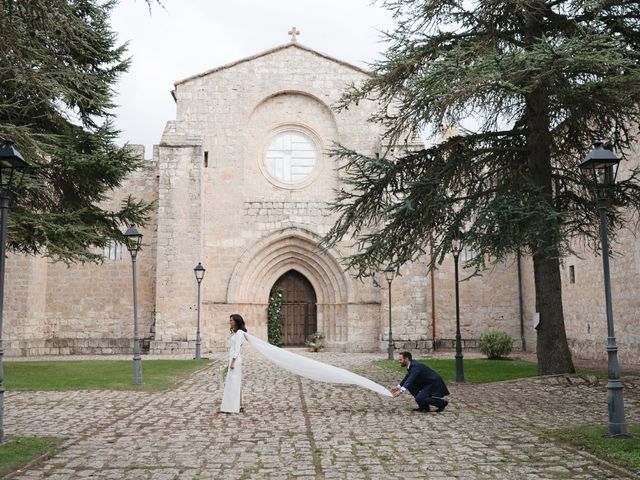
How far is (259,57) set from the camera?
76.1 feet

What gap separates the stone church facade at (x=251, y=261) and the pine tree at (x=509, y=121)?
9.79m

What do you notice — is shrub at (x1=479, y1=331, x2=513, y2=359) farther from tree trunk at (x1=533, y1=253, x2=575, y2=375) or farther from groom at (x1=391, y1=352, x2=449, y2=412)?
groom at (x1=391, y1=352, x2=449, y2=412)

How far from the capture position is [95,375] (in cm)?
1406

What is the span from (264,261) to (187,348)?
162 inches

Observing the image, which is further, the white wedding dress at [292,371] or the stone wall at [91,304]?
the stone wall at [91,304]

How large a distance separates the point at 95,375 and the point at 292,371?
269 inches

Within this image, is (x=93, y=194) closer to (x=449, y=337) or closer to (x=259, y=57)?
(x=259, y=57)

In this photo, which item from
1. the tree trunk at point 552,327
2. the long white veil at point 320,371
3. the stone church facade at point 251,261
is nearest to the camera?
the long white veil at point 320,371

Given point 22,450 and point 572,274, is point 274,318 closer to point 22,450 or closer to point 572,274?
point 572,274

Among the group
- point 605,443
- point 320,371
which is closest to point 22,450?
point 320,371

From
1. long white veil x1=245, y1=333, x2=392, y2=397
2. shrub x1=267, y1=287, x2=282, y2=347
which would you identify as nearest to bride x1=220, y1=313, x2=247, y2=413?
long white veil x1=245, y1=333, x2=392, y2=397

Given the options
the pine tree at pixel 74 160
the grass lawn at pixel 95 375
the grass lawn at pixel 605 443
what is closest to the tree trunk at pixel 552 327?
the grass lawn at pixel 605 443

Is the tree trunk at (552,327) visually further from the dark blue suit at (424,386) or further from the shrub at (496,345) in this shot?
the shrub at (496,345)

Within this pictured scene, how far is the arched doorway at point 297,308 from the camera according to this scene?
77.1 ft
